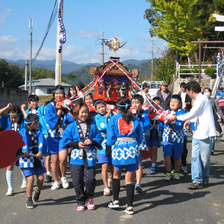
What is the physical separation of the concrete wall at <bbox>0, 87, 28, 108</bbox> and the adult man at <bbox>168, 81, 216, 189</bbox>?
9992mm

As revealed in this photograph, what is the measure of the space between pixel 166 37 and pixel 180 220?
22005 mm

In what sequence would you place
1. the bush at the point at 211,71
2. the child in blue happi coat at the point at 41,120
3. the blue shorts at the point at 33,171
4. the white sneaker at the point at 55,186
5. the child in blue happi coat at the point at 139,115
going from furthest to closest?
the bush at the point at 211,71, the child in blue happi coat at the point at 41,120, the white sneaker at the point at 55,186, the child in blue happi coat at the point at 139,115, the blue shorts at the point at 33,171

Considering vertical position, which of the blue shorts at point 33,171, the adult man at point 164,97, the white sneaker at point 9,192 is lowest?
the white sneaker at point 9,192

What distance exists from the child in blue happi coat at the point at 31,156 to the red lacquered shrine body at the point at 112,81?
3636mm

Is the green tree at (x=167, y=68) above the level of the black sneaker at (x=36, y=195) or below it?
above

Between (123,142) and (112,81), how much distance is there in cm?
419

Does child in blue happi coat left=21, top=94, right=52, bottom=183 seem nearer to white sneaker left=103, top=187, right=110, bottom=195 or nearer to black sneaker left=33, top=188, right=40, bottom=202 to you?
black sneaker left=33, top=188, right=40, bottom=202

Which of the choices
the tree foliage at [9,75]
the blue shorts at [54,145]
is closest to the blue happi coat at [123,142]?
the blue shorts at [54,145]

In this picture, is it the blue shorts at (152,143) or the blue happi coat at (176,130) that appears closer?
the blue happi coat at (176,130)

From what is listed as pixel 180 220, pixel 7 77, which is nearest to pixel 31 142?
pixel 180 220

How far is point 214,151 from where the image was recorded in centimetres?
938

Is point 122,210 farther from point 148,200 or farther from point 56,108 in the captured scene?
point 56,108

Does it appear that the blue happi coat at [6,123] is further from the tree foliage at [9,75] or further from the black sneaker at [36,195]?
the tree foliage at [9,75]

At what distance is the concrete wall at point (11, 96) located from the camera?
13562 millimetres
